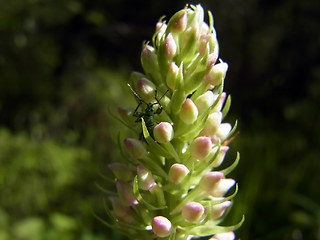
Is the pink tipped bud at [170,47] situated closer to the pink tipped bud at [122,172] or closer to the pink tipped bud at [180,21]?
the pink tipped bud at [180,21]

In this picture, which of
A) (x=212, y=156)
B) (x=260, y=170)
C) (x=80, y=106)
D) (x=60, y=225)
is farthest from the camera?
(x=80, y=106)

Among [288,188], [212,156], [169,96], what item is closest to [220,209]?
[212,156]

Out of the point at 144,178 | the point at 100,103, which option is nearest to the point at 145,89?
the point at 144,178

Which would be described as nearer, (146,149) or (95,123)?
(146,149)

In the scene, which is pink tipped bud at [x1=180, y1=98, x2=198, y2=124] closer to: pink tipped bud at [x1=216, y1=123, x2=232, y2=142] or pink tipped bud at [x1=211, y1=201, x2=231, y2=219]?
pink tipped bud at [x1=216, y1=123, x2=232, y2=142]

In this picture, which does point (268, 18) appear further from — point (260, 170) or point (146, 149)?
point (146, 149)

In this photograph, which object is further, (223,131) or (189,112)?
(223,131)

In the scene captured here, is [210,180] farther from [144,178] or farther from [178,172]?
[144,178]
